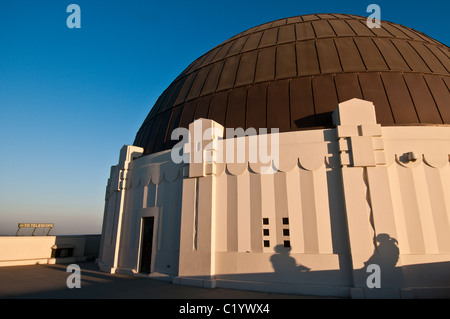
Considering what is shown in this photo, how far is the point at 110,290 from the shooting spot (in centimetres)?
811

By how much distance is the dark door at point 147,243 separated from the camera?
10.8 metres

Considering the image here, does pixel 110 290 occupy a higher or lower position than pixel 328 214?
lower

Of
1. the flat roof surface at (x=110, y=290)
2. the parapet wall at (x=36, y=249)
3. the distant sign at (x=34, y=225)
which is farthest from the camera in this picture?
the distant sign at (x=34, y=225)

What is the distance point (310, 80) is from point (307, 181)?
496 cm

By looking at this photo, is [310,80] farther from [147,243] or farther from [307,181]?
[147,243]

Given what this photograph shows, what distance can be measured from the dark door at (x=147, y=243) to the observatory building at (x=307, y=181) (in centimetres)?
7

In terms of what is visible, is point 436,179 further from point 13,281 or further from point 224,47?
point 13,281

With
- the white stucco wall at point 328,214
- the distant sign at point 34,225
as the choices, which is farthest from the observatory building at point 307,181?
the distant sign at point 34,225

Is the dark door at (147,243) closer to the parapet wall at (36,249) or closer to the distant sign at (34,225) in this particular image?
the parapet wall at (36,249)

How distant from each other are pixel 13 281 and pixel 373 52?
18616 mm

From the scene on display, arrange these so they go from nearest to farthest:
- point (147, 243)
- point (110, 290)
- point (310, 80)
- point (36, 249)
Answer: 1. point (110, 290)
2. point (310, 80)
3. point (147, 243)
4. point (36, 249)

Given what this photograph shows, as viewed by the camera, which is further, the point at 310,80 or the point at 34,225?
the point at 34,225

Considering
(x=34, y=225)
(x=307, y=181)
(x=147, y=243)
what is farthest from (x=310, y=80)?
(x=34, y=225)

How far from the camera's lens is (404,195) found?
804 centimetres
